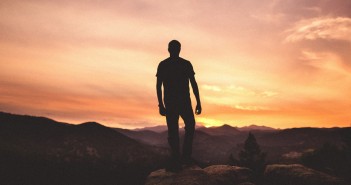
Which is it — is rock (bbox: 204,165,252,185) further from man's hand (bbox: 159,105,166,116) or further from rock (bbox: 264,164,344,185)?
man's hand (bbox: 159,105,166,116)

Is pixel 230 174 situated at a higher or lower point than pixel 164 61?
lower

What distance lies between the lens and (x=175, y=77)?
285 inches

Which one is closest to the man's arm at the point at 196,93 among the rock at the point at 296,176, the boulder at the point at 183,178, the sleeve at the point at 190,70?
the sleeve at the point at 190,70

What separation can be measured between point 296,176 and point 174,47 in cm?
651

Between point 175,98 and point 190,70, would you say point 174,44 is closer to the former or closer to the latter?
point 190,70

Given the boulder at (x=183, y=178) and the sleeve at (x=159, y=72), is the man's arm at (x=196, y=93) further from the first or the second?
the boulder at (x=183, y=178)

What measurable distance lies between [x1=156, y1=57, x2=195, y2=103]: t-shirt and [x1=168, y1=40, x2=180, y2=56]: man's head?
6.8 inches

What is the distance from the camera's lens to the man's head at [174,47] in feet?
24.1

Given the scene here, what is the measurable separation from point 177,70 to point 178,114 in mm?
1160

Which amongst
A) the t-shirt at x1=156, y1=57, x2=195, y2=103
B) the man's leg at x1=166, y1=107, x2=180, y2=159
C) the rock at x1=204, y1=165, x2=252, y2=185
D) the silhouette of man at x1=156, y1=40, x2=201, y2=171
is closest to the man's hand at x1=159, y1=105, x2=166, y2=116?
the silhouette of man at x1=156, y1=40, x2=201, y2=171

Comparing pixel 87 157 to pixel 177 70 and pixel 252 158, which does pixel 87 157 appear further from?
pixel 177 70

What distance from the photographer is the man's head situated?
736cm

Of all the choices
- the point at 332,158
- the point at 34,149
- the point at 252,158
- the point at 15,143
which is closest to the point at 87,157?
the point at 34,149

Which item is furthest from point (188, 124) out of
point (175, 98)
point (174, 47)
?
point (174, 47)
